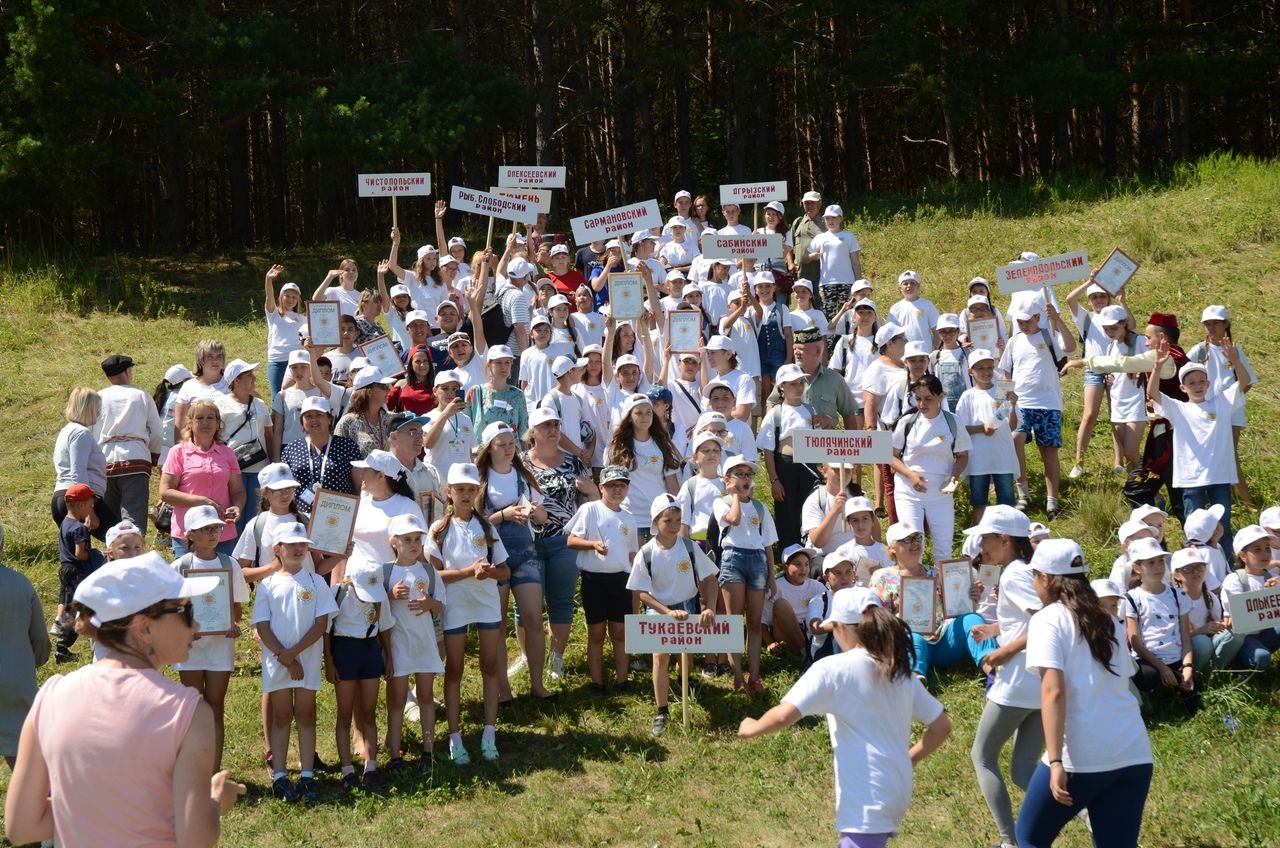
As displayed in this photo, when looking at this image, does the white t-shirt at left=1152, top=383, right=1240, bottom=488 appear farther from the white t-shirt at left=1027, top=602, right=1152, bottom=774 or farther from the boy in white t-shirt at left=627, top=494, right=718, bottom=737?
the white t-shirt at left=1027, top=602, right=1152, bottom=774

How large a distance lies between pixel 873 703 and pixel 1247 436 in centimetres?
999

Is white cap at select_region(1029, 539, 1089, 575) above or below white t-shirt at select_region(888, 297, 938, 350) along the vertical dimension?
below

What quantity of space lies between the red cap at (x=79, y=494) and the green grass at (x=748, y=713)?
1370mm

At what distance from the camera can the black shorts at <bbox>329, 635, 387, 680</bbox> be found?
27.0ft

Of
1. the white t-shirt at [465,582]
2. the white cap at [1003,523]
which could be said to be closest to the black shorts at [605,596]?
the white t-shirt at [465,582]

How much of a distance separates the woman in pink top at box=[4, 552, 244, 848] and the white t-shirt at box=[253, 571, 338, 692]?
403 centimetres

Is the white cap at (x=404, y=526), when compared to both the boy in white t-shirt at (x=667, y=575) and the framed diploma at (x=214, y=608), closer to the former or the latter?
the framed diploma at (x=214, y=608)

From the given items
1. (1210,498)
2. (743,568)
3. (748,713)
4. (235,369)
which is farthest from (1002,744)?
(235,369)

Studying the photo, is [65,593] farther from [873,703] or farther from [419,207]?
[419,207]

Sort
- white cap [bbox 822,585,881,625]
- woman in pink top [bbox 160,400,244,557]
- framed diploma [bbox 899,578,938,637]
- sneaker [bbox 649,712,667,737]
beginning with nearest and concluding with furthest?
1. white cap [bbox 822,585,881,625]
2. framed diploma [bbox 899,578,938,637]
3. sneaker [bbox 649,712,667,737]
4. woman in pink top [bbox 160,400,244,557]

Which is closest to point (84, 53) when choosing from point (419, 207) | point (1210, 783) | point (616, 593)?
point (419, 207)

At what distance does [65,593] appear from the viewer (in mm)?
10062

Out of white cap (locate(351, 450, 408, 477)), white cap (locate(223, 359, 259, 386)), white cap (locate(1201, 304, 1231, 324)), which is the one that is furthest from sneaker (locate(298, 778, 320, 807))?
white cap (locate(1201, 304, 1231, 324))

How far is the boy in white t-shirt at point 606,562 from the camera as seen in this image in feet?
31.2
